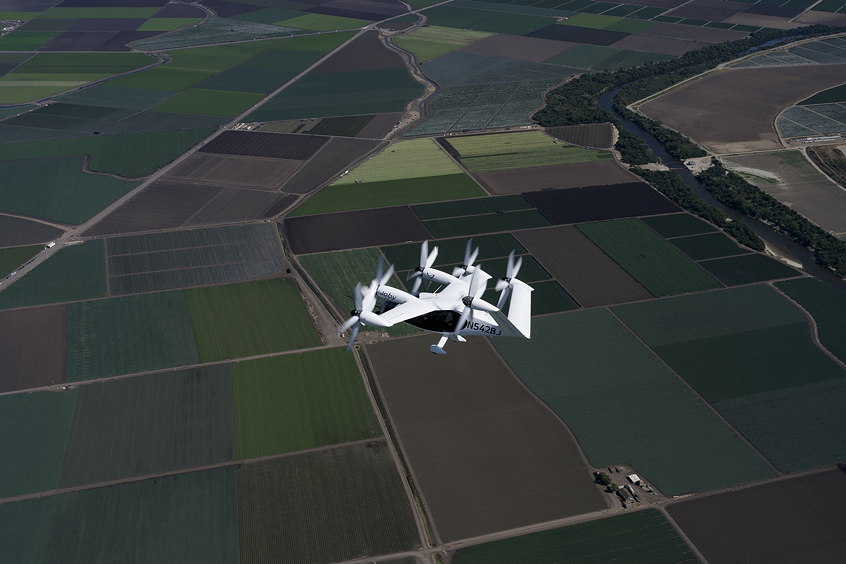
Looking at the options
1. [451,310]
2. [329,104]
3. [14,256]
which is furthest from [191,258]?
[329,104]

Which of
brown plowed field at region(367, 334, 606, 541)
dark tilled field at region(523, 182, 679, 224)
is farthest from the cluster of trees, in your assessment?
brown plowed field at region(367, 334, 606, 541)

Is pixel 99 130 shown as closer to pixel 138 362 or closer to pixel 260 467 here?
pixel 138 362

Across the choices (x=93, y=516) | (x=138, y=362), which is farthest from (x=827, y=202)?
(x=93, y=516)

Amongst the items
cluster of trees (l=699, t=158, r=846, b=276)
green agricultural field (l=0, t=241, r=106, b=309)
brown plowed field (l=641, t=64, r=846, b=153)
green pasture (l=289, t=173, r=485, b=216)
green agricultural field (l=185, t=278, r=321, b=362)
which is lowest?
green agricultural field (l=0, t=241, r=106, b=309)

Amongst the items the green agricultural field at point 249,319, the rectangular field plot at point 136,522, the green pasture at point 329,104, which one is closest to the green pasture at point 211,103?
the green pasture at point 329,104

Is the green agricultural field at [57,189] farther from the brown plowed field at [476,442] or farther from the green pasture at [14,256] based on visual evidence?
the brown plowed field at [476,442]

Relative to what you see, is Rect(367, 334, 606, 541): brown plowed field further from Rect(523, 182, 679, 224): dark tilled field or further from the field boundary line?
Rect(523, 182, 679, 224): dark tilled field

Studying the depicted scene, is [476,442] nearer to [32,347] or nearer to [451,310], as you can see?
[451,310]
